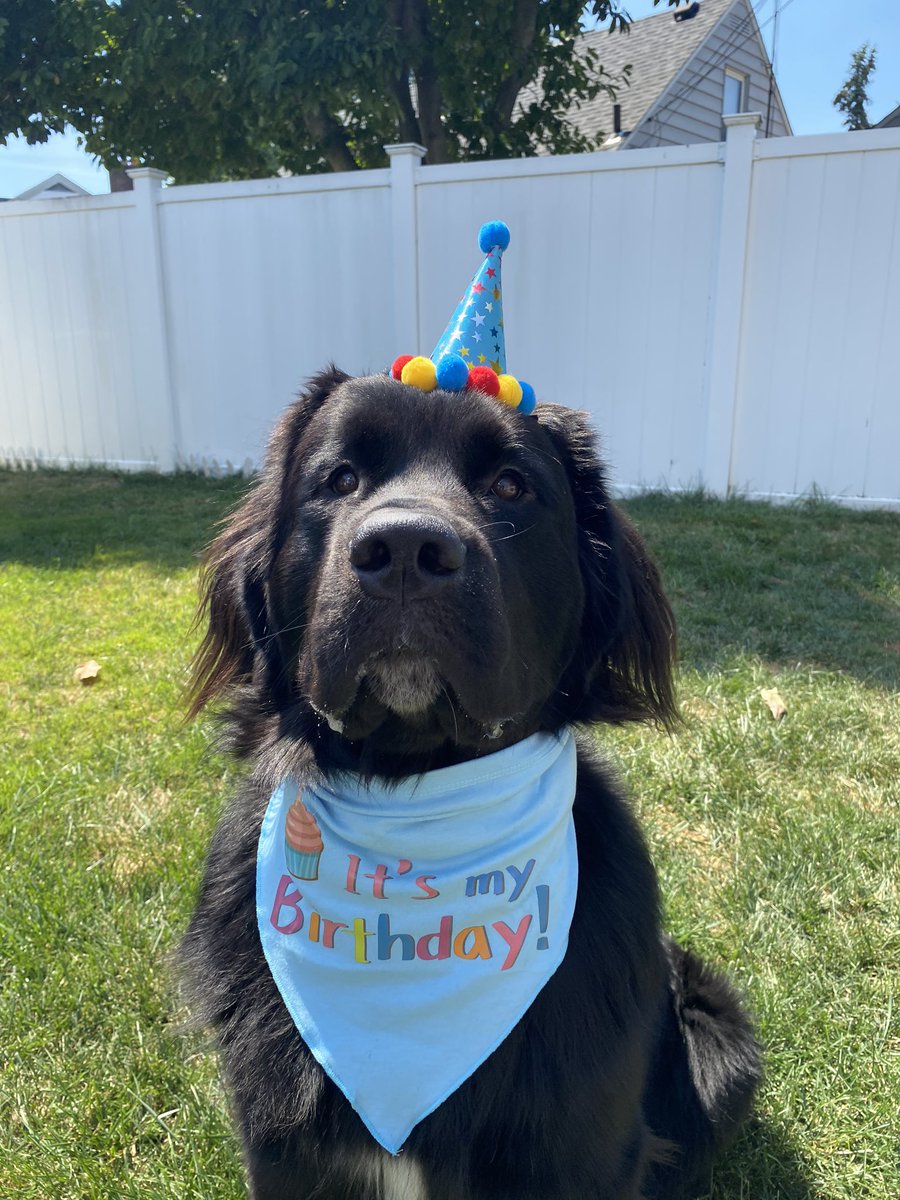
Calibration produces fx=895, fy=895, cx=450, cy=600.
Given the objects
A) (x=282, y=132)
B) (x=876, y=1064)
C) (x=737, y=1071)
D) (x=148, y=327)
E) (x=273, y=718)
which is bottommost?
(x=876, y=1064)

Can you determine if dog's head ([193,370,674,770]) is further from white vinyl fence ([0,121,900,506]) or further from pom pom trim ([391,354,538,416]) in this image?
white vinyl fence ([0,121,900,506])

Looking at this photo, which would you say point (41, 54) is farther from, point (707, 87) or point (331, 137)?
point (707, 87)

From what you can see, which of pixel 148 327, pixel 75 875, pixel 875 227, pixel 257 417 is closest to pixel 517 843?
pixel 75 875

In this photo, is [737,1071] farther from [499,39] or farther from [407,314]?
[499,39]

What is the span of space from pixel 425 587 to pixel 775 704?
8.83 ft

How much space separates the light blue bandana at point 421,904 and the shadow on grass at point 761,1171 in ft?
2.41

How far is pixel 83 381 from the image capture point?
8875mm

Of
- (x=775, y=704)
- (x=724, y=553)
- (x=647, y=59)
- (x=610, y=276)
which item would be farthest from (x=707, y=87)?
(x=775, y=704)

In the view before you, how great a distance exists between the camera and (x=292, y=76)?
7.80m

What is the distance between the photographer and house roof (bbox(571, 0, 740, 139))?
17188 millimetres

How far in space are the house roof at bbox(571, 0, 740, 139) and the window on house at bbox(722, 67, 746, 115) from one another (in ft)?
4.32

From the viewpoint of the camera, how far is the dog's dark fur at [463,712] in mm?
1506

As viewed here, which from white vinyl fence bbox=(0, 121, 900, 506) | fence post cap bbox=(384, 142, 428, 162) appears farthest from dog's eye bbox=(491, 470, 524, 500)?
fence post cap bbox=(384, 142, 428, 162)

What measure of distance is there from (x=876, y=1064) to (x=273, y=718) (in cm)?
164
